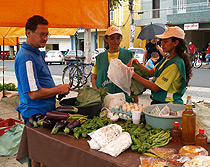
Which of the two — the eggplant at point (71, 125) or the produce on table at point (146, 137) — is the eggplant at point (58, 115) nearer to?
the eggplant at point (71, 125)

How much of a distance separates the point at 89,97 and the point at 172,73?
3.13 ft

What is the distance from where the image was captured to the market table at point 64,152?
1.74 meters

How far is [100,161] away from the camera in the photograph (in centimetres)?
177

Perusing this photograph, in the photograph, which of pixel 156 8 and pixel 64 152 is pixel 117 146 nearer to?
pixel 64 152

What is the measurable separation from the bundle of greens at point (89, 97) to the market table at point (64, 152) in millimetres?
551

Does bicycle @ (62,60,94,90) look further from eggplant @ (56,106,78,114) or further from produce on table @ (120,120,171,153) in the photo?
produce on table @ (120,120,171,153)

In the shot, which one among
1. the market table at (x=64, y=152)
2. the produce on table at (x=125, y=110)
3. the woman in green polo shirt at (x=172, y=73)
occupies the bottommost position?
the market table at (x=64, y=152)

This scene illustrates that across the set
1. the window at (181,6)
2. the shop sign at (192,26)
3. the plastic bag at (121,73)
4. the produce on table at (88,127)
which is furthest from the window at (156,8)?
the produce on table at (88,127)

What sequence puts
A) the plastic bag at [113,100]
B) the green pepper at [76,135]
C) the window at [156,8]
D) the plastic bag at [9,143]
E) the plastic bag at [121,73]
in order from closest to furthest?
the green pepper at [76,135] → the plastic bag at [121,73] → the plastic bag at [113,100] → the plastic bag at [9,143] → the window at [156,8]

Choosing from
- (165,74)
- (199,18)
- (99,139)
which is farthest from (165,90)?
(199,18)

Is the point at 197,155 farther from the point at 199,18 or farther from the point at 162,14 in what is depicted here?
the point at 162,14

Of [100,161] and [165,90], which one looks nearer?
[100,161]

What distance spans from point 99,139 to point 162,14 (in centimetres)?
2274

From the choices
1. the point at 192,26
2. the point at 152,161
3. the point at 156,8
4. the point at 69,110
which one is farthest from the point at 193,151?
the point at 156,8
